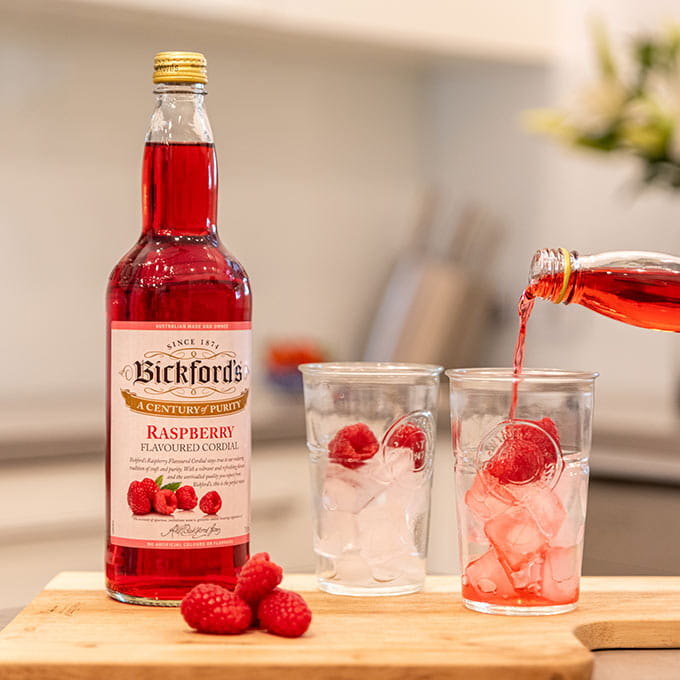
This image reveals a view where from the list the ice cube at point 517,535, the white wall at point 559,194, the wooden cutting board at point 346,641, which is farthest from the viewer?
the white wall at point 559,194

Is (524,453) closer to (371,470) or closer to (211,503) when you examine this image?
(371,470)

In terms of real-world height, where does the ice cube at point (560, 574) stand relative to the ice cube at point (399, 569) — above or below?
above

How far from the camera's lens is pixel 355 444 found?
0.88 m

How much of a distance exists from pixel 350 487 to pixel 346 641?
6.1 inches

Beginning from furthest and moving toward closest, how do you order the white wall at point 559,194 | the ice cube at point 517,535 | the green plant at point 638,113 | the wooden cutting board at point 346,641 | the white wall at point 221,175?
the white wall at point 559,194 < the white wall at point 221,175 < the green plant at point 638,113 < the ice cube at point 517,535 < the wooden cutting board at point 346,641

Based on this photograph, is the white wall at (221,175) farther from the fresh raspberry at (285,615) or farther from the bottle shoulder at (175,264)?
the fresh raspberry at (285,615)

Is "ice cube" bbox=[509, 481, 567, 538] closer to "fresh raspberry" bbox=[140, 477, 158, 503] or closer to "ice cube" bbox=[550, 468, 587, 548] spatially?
"ice cube" bbox=[550, 468, 587, 548]

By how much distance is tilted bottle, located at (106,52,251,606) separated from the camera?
0.84 m

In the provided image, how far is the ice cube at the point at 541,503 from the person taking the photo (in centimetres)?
83

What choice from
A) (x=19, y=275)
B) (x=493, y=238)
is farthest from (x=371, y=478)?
(x=493, y=238)

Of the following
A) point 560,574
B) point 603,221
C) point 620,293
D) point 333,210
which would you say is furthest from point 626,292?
point 333,210

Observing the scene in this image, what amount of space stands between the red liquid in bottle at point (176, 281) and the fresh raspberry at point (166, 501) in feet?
0.11

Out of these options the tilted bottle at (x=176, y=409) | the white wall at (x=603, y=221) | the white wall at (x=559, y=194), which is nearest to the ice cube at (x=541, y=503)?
the tilted bottle at (x=176, y=409)

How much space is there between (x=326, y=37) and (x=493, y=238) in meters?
0.72
